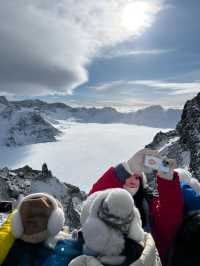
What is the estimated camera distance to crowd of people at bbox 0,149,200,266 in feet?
11.5

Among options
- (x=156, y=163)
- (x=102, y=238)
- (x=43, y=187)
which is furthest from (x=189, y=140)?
(x=102, y=238)

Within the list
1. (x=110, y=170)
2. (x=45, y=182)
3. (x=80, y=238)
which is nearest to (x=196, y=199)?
(x=110, y=170)

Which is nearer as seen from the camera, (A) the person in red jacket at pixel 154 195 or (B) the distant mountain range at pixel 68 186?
(A) the person in red jacket at pixel 154 195

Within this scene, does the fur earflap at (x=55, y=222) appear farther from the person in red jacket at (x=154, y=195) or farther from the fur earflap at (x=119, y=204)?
the fur earflap at (x=119, y=204)

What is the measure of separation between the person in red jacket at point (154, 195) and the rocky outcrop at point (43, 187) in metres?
45.4

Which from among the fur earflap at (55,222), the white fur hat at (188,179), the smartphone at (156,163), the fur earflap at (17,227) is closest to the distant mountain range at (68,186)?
the white fur hat at (188,179)

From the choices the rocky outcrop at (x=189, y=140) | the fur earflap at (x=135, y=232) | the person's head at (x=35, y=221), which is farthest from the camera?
the rocky outcrop at (x=189, y=140)

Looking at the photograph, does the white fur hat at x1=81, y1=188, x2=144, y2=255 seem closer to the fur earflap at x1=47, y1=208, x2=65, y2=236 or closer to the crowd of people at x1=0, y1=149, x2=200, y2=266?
the crowd of people at x1=0, y1=149, x2=200, y2=266

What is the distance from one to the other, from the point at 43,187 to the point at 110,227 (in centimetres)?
5820

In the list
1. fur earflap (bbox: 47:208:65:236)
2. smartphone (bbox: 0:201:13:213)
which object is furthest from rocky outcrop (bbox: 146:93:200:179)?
fur earflap (bbox: 47:208:65:236)

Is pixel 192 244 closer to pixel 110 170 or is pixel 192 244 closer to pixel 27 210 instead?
pixel 110 170

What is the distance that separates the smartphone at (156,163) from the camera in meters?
4.27

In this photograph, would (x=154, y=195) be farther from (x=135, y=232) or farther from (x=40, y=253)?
(x=40, y=253)

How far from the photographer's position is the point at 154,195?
5.03m
